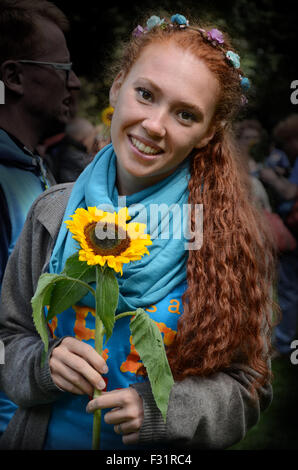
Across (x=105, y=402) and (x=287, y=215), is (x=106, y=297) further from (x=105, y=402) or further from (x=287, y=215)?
(x=287, y=215)

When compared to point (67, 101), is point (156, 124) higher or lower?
higher

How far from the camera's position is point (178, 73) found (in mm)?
1294

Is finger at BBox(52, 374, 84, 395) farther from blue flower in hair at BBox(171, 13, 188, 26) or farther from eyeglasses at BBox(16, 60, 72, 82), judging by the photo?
eyeglasses at BBox(16, 60, 72, 82)

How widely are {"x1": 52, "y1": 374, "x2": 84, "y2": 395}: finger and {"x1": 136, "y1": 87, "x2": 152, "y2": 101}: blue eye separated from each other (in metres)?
0.77

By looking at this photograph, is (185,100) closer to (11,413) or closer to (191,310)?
(191,310)

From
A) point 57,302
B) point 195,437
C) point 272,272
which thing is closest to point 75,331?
point 57,302

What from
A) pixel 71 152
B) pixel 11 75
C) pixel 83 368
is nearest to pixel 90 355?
pixel 83 368

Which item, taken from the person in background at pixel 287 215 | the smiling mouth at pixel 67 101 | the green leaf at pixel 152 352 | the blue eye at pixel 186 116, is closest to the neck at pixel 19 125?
the smiling mouth at pixel 67 101

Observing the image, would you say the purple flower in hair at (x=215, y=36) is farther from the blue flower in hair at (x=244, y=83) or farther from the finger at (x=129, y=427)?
the finger at (x=129, y=427)

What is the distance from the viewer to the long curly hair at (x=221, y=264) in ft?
4.41

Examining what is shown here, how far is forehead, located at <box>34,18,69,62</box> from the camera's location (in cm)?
181

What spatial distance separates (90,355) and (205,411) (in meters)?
0.36

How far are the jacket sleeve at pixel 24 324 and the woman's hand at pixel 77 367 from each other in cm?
5

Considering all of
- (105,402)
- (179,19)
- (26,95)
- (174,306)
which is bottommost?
(105,402)
